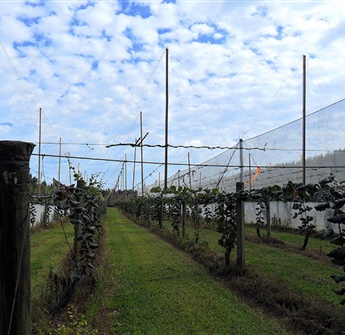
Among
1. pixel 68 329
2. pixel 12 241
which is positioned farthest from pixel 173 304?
pixel 12 241

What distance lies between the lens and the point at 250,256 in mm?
9969

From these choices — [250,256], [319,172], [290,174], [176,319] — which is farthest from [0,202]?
[290,174]

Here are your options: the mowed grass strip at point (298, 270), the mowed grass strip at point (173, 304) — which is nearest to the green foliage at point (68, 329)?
the mowed grass strip at point (173, 304)

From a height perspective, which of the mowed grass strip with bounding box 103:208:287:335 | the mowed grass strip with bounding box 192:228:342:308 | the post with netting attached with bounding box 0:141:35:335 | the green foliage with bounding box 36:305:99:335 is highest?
the post with netting attached with bounding box 0:141:35:335

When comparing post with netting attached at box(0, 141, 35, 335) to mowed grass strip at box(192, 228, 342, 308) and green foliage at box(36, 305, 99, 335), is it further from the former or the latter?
mowed grass strip at box(192, 228, 342, 308)

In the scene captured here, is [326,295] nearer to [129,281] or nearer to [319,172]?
[129,281]

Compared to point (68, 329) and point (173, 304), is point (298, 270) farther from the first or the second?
point (68, 329)

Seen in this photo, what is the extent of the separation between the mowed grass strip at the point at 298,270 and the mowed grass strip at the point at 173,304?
1.19m

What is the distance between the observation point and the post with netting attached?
2.27m

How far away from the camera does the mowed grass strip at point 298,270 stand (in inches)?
247

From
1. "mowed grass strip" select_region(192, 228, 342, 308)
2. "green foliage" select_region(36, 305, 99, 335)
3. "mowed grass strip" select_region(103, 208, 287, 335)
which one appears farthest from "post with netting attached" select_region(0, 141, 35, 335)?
"mowed grass strip" select_region(192, 228, 342, 308)

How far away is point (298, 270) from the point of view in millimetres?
8148

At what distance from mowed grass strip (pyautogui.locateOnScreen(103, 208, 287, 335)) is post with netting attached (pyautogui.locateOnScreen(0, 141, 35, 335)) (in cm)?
248

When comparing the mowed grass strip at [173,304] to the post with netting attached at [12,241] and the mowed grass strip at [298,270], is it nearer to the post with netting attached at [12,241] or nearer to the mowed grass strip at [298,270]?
the mowed grass strip at [298,270]
